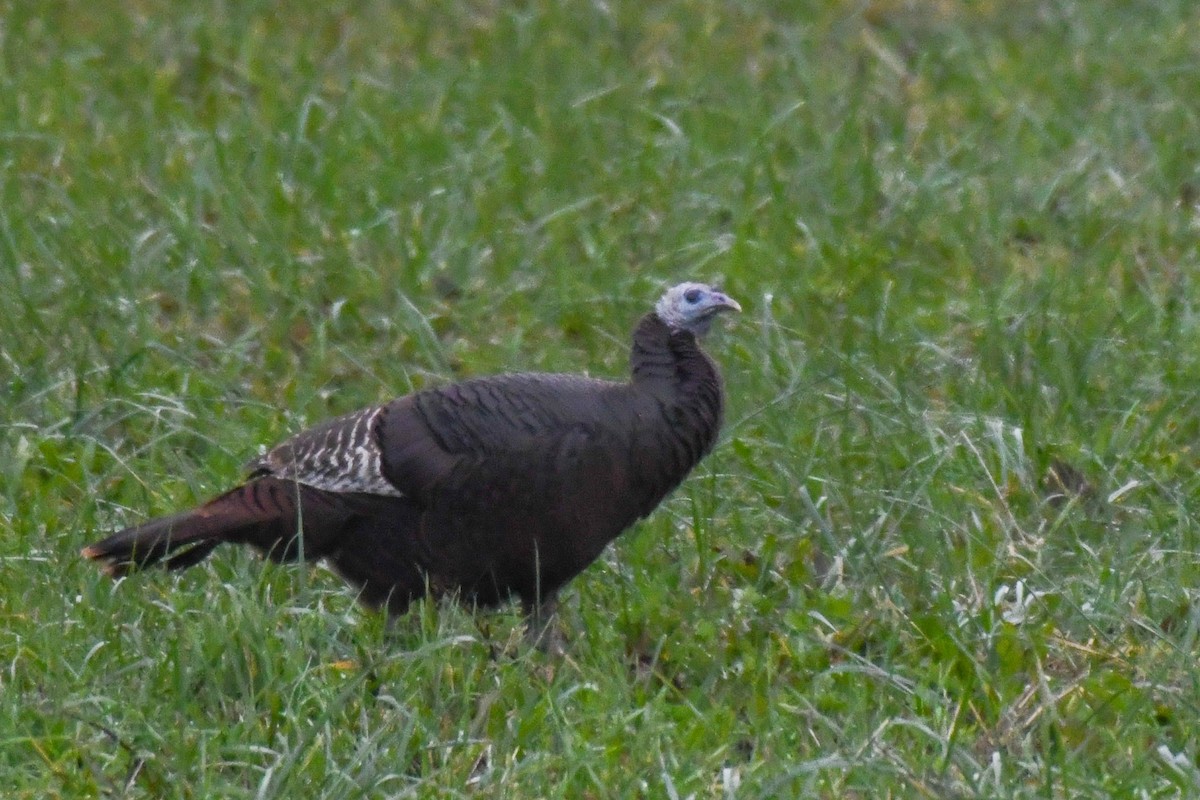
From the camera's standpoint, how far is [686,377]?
4.89m

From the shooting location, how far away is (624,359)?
6.51 meters

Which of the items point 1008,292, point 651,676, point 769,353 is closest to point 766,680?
point 651,676

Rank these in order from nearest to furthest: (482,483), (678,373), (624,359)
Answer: (482,483), (678,373), (624,359)

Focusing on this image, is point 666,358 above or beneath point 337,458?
above

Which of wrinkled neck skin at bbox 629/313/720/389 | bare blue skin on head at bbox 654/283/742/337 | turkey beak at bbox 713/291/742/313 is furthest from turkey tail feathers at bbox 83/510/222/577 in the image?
turkey beak at bbox 713/291/742/313

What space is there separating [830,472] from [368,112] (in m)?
3.37

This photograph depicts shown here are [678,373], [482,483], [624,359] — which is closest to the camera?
[482,483]

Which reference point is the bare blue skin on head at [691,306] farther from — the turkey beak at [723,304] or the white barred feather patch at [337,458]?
the white barred feather patch at [337,458]

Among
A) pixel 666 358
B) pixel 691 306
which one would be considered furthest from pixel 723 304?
pixel 666 358

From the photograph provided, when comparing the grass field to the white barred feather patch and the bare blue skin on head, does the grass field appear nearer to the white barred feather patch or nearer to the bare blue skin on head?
the white barred feather patch

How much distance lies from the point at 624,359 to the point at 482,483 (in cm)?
182

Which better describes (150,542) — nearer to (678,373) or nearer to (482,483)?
(482,483)

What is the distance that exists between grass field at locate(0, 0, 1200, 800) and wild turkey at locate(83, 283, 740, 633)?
0.12 m

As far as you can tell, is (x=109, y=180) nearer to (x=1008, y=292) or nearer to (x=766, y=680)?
(x=1008, y=292)
